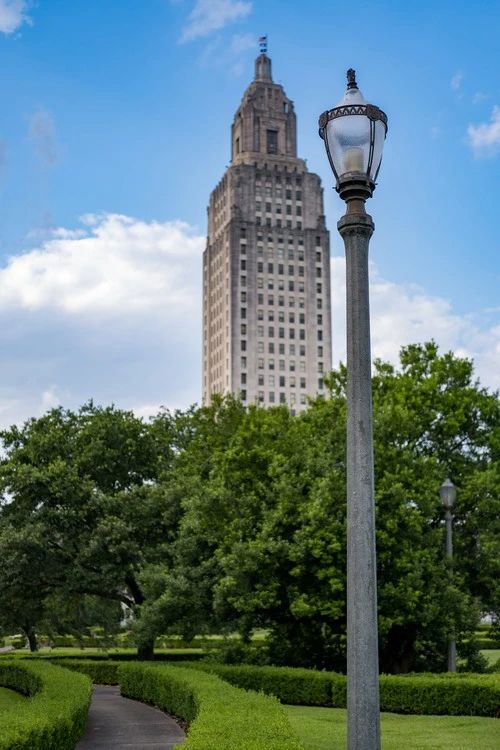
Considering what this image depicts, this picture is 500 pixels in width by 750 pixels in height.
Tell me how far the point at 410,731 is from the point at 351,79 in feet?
48.2

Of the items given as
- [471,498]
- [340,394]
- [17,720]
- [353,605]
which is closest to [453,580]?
[471,498]

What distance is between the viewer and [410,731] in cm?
1784

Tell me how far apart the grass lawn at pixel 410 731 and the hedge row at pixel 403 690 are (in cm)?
58

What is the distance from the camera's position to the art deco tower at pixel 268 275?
137 m

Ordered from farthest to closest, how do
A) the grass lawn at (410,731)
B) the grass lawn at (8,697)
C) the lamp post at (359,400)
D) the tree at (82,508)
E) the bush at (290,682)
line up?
the tree at (82,508) → the grass lawn at (8,697) → the bush at (290,682) → the grass lawn at (410,731) → the lamp post at (359,400)

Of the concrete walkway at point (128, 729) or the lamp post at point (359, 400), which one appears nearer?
the lamp post at point (359, 400)

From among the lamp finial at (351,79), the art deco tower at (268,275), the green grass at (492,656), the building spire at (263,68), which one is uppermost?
the building spire at (263,68)

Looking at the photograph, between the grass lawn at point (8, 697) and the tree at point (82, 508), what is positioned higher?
the tree at point (82, 508)

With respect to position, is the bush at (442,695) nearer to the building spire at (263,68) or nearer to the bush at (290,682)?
the bush at (290,682)

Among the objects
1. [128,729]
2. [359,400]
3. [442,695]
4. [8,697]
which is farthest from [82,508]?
[359,400]

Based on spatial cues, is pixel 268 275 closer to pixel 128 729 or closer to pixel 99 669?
pixel 99 669

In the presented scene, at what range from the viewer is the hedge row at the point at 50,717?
12234mm

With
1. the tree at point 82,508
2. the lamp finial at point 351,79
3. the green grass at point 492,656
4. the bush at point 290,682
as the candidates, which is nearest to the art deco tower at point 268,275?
the green grass at point 492,656

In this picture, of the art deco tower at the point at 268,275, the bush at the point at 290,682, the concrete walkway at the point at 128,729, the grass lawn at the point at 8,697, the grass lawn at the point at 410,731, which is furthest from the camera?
the art deco tower at the point at 268,275
